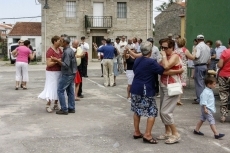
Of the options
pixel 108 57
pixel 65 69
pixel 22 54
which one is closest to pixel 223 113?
pixel 65 69

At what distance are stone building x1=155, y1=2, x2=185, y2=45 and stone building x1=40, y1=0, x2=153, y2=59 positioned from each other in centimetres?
322

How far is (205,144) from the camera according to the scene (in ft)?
23.2

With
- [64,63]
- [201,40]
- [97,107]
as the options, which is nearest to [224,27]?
[201,40]

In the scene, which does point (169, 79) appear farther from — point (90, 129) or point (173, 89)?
point (90, 129)

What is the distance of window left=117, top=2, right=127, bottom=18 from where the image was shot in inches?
1533

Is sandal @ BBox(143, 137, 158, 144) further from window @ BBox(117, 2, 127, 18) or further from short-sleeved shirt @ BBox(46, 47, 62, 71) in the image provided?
window @ BBox(117, 2, 127, 18)

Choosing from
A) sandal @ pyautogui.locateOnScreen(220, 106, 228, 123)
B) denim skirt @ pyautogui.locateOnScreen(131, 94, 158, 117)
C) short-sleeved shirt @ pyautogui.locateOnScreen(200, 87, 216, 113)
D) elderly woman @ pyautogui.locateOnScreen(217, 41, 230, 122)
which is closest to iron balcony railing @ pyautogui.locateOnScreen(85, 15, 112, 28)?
elderly woman @ pyautogui.locateOnScreen(217, 41, 230, 122)

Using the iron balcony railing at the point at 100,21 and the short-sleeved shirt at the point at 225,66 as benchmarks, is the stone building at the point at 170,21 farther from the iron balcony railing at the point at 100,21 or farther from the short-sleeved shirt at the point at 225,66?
the short-sleeved shirt at the point at 225,66

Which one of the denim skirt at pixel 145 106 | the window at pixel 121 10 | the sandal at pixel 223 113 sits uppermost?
the window at pixel 121 10

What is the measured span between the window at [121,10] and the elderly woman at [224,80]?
3049cm

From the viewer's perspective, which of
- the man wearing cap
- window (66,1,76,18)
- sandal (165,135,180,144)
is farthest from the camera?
window (66,1,76,18)

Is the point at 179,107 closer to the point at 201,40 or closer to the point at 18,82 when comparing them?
the point at 201,40

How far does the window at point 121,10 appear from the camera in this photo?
38.9 meters

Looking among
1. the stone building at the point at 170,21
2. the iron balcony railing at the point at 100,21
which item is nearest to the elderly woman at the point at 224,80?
the iron balcony railing at the point at 100,21
